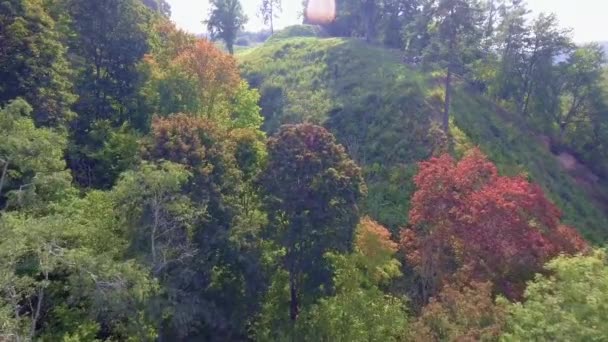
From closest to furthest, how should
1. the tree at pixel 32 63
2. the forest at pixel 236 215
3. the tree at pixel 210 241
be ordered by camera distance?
the forest at pixel 236 215, the tree at pixel 210 241, the tree at pixel 32 63

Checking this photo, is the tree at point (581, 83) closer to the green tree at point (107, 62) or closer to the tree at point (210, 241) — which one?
the tree at point (210, 241)

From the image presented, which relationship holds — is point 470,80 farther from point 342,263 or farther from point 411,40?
point 342,263

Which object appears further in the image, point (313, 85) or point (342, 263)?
point (313, 85)

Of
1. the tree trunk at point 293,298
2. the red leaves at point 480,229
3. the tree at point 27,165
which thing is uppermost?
the tree at point 27,165

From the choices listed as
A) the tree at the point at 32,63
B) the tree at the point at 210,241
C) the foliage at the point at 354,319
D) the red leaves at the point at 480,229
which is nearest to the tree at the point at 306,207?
the foliage at the point at 354,319

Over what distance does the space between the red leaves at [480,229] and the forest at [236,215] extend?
0.09 m

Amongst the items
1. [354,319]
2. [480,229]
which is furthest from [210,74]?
[480,229]

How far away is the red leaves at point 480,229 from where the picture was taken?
60.6 feet

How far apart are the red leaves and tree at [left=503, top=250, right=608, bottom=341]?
11.8ft

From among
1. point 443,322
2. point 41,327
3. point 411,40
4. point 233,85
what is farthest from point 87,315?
point 411,40

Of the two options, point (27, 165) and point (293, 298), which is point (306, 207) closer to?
point (293, 298)

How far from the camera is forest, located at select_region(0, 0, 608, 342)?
1492 centimetres

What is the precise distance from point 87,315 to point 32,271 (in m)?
2.28

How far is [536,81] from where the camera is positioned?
1569 inches
